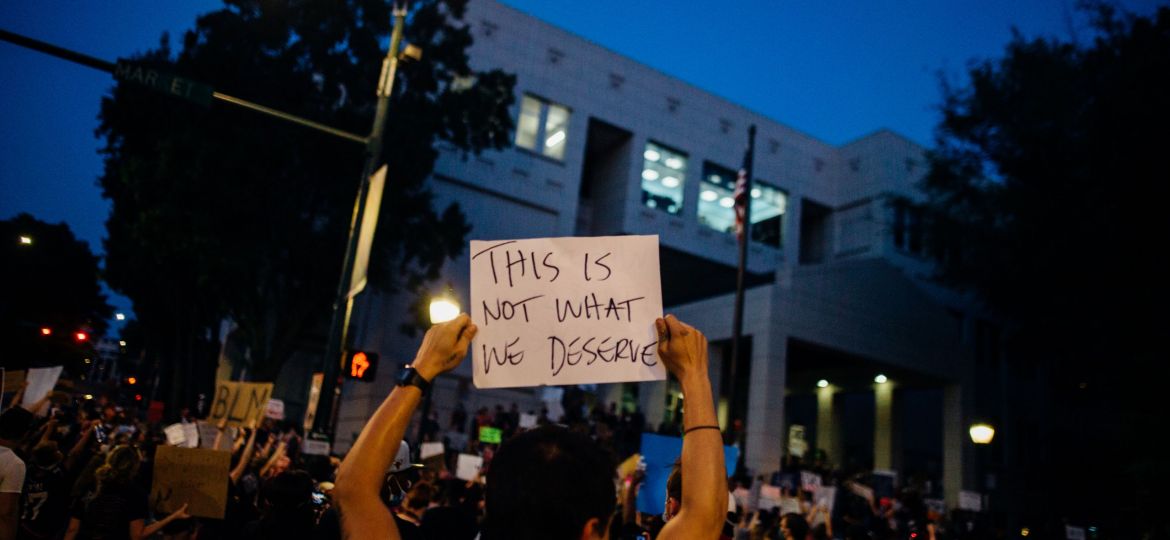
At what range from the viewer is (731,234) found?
34781 mm

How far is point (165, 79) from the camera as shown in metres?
9.22

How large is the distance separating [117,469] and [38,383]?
11.9 ft

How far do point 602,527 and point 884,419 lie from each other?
33.7 metres

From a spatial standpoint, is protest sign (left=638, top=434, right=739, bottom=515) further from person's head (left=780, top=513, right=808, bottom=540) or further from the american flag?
the american flag

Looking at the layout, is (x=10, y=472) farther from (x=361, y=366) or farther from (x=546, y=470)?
(x=361, y=366)

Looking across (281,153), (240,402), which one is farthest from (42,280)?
(240,402)

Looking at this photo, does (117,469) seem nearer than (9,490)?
No

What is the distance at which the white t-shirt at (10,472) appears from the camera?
429 cm

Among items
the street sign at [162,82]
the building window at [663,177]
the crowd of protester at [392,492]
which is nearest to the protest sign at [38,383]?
the crowd of protester at [392,492]

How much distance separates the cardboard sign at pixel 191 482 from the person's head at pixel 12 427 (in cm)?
132

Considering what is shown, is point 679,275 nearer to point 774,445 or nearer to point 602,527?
point 774,445

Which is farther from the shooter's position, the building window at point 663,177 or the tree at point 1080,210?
the building window at point 663,177

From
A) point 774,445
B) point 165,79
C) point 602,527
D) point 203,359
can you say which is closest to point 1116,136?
point 774,445

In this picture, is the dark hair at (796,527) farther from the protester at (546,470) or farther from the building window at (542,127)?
the building window at (542,127)
